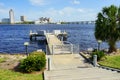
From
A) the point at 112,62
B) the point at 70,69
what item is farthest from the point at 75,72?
the point at 112,62

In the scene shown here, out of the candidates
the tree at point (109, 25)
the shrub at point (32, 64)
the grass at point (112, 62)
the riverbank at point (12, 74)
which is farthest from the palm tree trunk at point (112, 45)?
the riverbank at point (12, 74)

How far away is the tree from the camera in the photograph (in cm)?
2409

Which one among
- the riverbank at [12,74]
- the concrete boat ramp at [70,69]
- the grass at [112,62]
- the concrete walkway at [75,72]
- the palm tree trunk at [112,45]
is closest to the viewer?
the concrete walkway at [75,72]

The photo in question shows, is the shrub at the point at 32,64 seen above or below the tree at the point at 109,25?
below

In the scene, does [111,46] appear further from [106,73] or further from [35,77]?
[35,77]

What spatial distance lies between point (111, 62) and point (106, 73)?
4.31m

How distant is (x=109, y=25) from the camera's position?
2414 cm

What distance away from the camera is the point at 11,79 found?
14.5m

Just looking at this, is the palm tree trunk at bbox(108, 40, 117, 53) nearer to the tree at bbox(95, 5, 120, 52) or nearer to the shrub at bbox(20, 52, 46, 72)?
the tree at bbox(95, 5, 120, 52)

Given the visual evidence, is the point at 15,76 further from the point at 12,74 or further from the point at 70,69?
the point at 70,69

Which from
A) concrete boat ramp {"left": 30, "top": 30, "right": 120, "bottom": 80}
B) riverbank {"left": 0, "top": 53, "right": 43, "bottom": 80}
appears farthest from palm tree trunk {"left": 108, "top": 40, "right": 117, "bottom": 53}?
riverbank {"left": 0, "top": 53, "right": 43, "bottom": 80}

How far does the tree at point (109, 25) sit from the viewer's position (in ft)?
79.0

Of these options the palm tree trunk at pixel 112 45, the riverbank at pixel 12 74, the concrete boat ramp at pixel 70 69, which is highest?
the palm tree trunk at pixel 112 45

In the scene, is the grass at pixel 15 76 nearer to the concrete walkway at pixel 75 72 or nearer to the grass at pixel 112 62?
the concrete walkway at pixel 75 72
